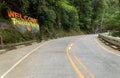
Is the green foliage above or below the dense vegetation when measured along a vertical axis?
below

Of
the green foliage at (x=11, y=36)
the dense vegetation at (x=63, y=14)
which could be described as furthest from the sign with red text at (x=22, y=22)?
the green foliage at (x=11, y=36)

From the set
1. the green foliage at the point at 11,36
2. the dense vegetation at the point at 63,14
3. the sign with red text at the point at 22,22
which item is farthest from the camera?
the dense vegetation at the point at 63,14

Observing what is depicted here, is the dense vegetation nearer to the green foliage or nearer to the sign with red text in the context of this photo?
the sign with red text

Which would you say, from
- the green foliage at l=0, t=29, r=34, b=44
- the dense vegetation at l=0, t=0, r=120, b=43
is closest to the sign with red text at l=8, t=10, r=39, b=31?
the dense vegetation at l=0, t=0, r=120, b=43

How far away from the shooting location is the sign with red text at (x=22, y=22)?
1102 inches

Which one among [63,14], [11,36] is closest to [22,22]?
[11,36]

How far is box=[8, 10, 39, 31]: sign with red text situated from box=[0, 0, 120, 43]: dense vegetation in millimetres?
784

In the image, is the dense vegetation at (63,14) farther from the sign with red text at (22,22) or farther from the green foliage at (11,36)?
the green foliage at (11,36)

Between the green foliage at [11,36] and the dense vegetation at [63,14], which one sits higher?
the dense vegetation at [63,14]

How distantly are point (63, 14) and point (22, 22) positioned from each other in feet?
96.7

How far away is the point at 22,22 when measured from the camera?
102 ft

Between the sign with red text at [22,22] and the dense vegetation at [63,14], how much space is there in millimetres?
784

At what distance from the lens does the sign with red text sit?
28.0 m

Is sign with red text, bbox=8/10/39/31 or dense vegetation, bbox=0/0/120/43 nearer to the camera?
sign with red text, bbox=8/10/39/31
